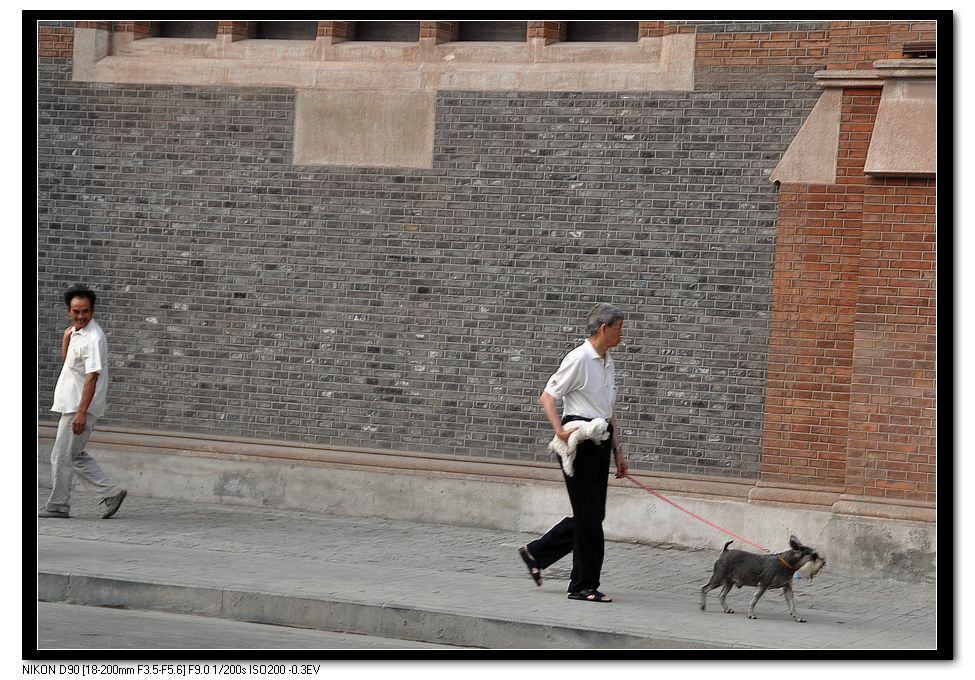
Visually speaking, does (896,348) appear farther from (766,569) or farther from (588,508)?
(588,508)

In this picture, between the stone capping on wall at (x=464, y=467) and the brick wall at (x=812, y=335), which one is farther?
the brick wall at (x=812, y=335)

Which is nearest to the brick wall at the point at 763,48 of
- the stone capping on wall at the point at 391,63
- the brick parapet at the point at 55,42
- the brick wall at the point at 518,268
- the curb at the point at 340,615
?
the brick wall at the point at 518,268

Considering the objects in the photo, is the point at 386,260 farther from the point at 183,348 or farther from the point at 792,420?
the point at 792,420

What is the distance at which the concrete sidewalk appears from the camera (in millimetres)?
8250

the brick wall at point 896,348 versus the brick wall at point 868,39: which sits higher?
the brick wall at point 868,39

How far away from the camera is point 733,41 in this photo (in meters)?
11.1

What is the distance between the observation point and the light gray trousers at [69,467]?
1123cm

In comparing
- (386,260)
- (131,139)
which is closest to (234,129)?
(131,139)

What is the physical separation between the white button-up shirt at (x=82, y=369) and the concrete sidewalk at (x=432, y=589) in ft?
2.83

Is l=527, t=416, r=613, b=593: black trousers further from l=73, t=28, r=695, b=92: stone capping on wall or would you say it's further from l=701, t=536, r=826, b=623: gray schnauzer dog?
l=73, t=28, r=695, b=92: stone capping on wall

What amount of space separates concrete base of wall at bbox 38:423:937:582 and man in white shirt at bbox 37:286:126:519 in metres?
1.16

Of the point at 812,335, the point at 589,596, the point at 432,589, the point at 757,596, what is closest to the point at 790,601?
the point at 757,596

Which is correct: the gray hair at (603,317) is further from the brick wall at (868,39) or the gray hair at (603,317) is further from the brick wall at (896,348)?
the brick wall at (868,39)

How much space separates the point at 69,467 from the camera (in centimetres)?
1124
